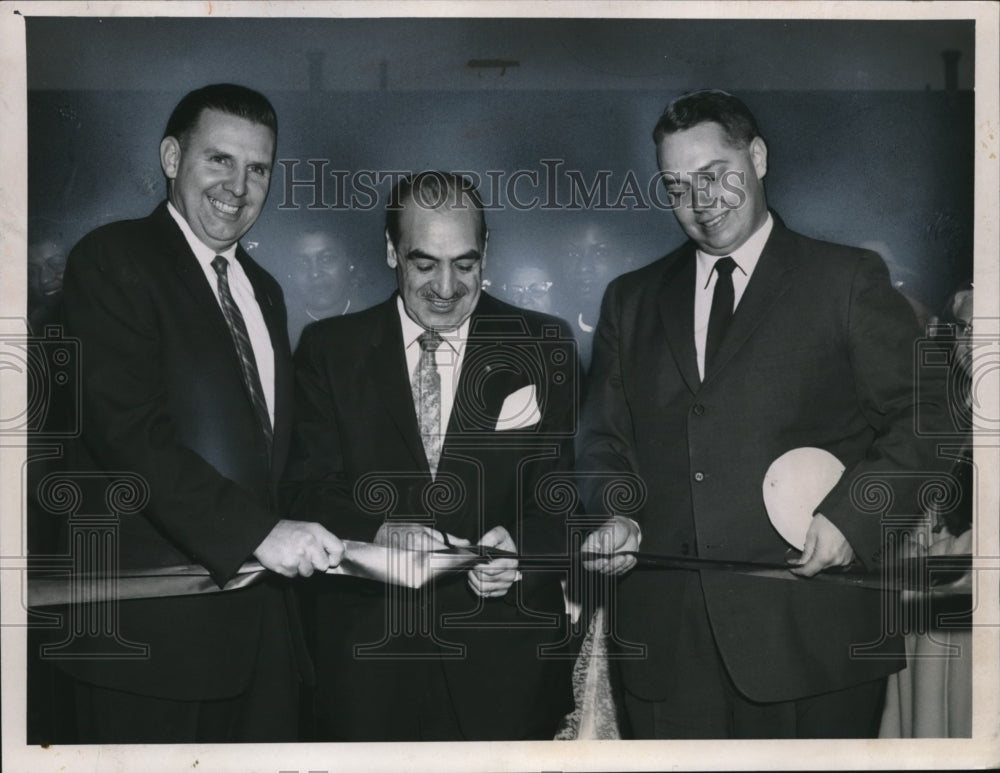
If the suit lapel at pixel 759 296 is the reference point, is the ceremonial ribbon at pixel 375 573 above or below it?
below

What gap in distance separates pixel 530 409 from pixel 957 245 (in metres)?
1.10

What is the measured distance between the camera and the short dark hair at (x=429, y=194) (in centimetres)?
255

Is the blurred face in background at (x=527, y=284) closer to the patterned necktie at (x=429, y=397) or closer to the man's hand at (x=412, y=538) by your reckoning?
the patterned necktie at (x=429, y=397)

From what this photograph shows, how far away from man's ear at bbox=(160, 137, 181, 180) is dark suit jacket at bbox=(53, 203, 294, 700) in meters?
0.09

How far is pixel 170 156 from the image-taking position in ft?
8.31

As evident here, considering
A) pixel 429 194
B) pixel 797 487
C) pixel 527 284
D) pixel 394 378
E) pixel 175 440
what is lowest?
pixel 797 487

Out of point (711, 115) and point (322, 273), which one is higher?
point (711, 115)

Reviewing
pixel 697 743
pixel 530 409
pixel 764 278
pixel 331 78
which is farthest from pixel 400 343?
pixel 697 743

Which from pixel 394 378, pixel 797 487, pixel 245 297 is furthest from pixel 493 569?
pixel 245 297

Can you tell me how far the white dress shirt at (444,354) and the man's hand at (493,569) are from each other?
27 centimetres

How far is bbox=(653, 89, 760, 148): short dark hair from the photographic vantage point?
2.57 m

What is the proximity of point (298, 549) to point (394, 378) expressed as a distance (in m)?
0.45

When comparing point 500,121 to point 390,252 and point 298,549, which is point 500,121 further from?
point 298,549

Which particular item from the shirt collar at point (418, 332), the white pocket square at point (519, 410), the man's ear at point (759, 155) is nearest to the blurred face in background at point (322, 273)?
the shirt collar at point (418, 332)
